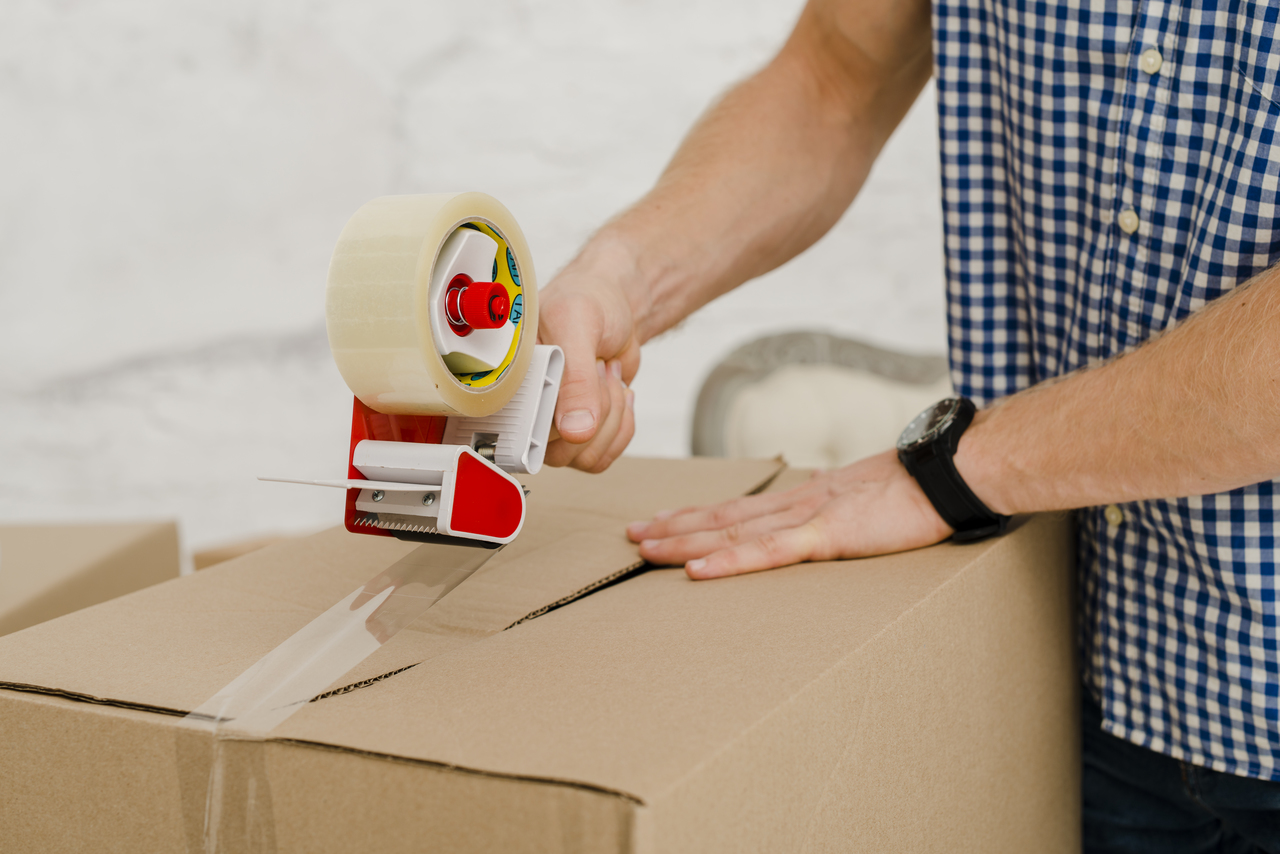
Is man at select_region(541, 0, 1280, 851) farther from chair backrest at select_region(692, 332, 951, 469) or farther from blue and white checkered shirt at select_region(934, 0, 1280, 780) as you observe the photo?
chair backrest at select_region(692, 332, 951, 469)

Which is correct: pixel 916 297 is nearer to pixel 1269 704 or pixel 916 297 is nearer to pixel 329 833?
pixel 1269 704

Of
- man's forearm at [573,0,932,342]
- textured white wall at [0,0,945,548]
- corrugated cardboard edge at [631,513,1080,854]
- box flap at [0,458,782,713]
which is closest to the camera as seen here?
corrugated cardboard edge at [631,513,1080,854]

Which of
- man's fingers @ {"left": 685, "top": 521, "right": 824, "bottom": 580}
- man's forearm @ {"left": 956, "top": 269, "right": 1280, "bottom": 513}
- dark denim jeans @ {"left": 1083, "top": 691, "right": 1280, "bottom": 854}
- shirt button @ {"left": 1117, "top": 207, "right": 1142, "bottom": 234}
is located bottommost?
dark denim jeans @ {"left": 1083, "top": 691, "right": 1280, "bottom": 854}

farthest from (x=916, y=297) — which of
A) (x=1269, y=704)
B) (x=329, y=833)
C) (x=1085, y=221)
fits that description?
(x=329, y=833)

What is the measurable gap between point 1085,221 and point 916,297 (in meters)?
1.61

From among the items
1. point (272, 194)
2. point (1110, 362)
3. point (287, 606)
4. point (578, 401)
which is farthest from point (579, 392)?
point (272, 194)

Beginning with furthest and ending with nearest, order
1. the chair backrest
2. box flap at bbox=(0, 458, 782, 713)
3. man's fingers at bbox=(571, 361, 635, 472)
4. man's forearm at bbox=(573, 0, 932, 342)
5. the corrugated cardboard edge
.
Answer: the chair backrest → man's forearm at bbox=(573, 0, 932, 342) → man's fingers at bbox=(571, 361, 635, 472) → box flap at bbox=(0, 458, 782, 713) → the corrugated cardboard edge

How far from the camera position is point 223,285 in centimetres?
203

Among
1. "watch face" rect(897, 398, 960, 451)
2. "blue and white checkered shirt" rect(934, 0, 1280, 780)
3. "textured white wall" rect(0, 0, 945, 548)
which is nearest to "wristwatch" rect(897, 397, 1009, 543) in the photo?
"watch face" rect(897, 398, 960, 451)

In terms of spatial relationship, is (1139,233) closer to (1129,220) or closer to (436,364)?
(1129,220)

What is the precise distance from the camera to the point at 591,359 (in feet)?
2.19

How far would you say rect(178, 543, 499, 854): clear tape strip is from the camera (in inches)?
15.8

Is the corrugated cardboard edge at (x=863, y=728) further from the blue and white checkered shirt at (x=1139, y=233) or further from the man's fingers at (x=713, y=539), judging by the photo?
the man's fingers at (x=713, y=539)

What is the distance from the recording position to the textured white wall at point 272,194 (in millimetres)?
1943
